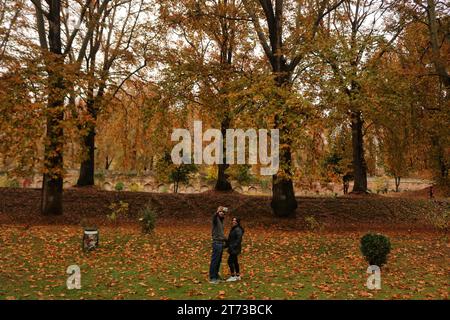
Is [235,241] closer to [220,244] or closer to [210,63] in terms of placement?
[220,244]

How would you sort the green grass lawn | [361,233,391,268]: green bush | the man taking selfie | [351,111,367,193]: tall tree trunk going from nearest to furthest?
the green grass lawn < the man taking selfie < [361,233,391,268]: green bush < [351,111,367,193]: tall tree trunk

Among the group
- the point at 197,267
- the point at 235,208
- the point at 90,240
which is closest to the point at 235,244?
the point at 197,267

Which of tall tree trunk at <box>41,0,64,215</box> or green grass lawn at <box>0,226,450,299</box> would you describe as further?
tall tree trunk at <box>41,0,64,215</box>

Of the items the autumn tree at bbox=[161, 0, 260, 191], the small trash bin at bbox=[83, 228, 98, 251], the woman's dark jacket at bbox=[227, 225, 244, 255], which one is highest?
the autumn tree at bbox=[161, 0, 260, 191]

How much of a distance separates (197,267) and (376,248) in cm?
472

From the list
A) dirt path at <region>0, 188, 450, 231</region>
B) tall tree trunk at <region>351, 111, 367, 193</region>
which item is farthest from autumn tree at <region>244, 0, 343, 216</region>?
tall tree trunk at <region>351, 111, 367, 193</region>

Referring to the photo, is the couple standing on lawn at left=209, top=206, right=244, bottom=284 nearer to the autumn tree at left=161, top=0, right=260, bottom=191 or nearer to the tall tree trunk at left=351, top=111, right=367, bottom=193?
the autumn tree at left=161, top=0, right=260, bottom=191

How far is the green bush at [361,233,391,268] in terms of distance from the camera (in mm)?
10742

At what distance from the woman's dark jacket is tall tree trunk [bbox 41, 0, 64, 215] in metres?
8.91

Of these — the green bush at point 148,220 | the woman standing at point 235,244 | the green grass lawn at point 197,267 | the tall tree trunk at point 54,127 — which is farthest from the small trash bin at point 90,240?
the woman standing at point 235,244

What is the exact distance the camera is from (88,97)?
56.6 feet

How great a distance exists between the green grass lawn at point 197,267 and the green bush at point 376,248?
16.9 inches

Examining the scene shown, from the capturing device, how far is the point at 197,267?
11211mm

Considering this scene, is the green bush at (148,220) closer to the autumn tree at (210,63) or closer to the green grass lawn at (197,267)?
the green grass lawn at (197,267)
